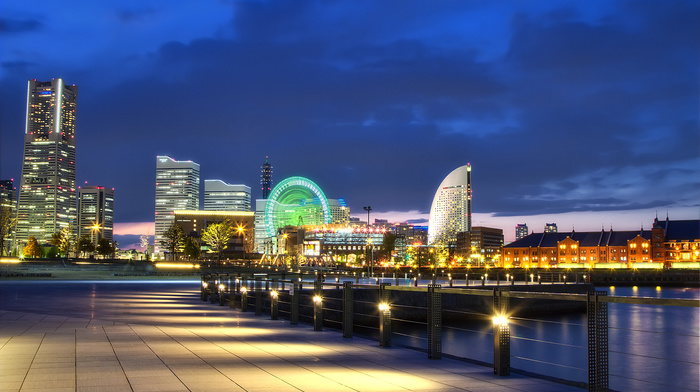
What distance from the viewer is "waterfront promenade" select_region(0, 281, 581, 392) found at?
920 centimetres

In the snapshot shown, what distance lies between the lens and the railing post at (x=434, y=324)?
12.0m

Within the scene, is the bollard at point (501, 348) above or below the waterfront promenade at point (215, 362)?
above

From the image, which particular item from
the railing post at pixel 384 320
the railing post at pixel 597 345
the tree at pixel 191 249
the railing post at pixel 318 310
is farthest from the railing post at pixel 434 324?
the tree at pixel 191 249

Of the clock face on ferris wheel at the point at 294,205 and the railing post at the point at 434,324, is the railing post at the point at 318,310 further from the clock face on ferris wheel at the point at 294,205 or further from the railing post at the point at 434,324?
the clock face on ferris wheel at the point at 294,205

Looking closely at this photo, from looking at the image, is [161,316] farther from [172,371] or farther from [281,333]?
[172,371]

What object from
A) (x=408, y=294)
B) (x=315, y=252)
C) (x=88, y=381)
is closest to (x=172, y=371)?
(x=88, y=381)

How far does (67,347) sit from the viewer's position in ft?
42.8

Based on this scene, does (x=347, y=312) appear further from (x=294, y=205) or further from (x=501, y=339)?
(x=294, y=205)

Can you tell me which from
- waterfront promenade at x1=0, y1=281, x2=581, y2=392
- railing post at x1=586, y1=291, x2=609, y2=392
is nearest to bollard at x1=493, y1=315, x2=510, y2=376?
waterfront promenade at x1=0, y1=281, x2=581, y2=392

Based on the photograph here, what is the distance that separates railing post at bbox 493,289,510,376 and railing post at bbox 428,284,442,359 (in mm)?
1541

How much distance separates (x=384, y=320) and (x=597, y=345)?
5.83 m

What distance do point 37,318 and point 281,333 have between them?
28.7ft

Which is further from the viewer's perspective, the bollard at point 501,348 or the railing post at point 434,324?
the railing post at point 434,324

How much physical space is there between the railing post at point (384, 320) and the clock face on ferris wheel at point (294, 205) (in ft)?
464
